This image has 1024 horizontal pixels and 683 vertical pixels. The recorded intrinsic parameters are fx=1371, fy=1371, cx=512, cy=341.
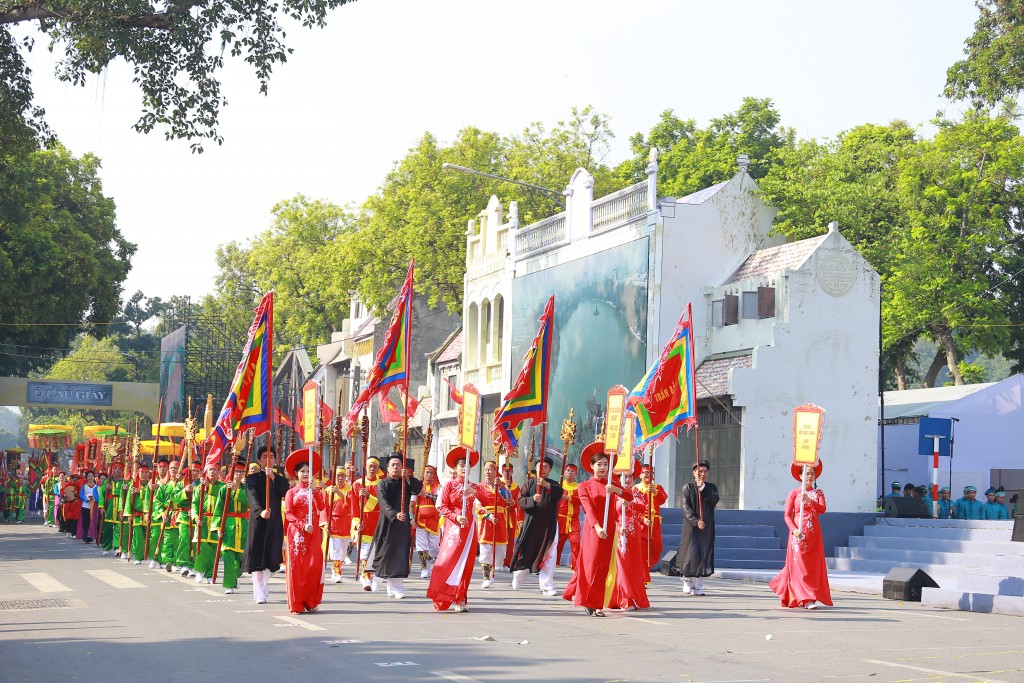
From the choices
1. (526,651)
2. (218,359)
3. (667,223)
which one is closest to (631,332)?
(667,223)

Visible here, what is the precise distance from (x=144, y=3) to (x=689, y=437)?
16345mm

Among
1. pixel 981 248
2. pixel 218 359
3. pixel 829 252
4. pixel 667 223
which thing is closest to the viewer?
A: pixel 829 252

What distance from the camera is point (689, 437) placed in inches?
1163

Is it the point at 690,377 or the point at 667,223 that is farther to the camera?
the point at 667,223

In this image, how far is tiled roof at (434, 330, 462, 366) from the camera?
1837 inches

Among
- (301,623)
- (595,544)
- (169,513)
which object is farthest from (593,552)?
(169,513)

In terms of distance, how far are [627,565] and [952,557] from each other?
8720 mm

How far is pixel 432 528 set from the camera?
70.7 feet

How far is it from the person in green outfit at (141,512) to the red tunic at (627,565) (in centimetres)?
1016

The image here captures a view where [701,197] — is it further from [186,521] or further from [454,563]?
[454,563]

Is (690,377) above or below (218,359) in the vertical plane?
below

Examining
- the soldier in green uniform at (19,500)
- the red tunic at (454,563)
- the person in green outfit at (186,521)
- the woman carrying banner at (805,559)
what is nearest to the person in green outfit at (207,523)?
the person in green outfit at (186,521)

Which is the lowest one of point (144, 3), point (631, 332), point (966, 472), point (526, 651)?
point (526, 651)

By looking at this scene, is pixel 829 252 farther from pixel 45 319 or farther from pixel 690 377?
pixel 45 319
